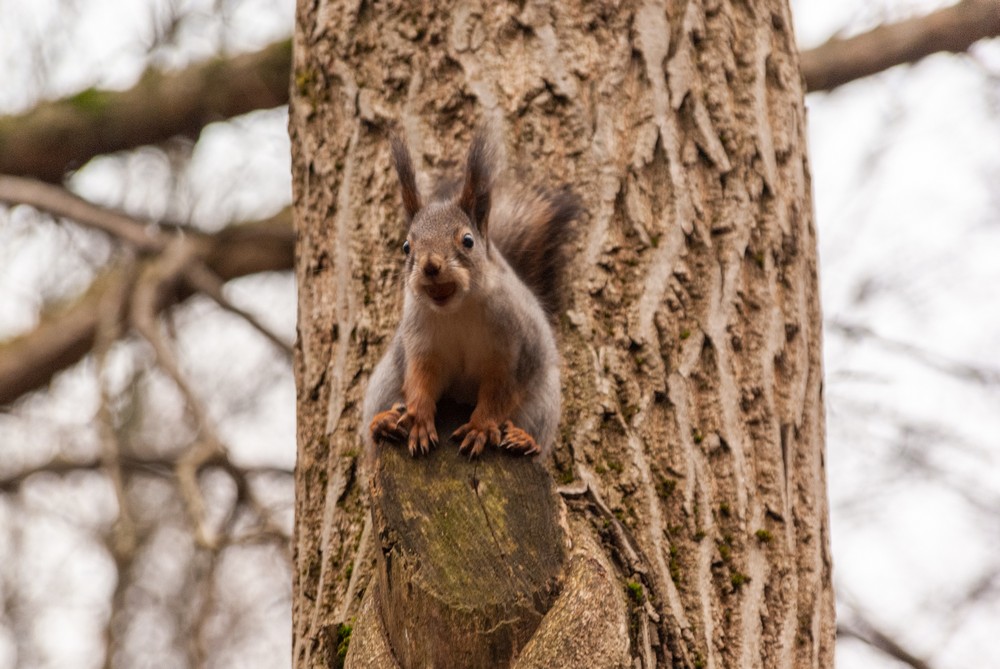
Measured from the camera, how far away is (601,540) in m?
1.44

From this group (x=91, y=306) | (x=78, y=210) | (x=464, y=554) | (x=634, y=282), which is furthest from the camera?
(x=91, y=306)

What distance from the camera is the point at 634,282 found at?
1714 mm

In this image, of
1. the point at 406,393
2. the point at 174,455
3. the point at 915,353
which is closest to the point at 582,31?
the point at 406,393

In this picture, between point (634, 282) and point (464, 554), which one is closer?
point (464, 554)

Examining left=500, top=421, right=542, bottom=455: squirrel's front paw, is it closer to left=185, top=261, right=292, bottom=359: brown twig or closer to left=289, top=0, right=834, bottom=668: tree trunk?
left=289, top=0, right=834, bottom=668: tree trunk

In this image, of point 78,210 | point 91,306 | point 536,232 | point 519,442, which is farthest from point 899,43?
point 91,306

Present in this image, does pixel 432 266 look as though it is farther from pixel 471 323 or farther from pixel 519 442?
pixel 519 442

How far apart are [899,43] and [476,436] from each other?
2224 mm

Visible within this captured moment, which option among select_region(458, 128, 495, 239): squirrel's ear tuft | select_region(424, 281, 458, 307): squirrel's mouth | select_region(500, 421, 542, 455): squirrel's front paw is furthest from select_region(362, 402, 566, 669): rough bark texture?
select_region(458, 128, 495, 239): squirrel's ear tuft

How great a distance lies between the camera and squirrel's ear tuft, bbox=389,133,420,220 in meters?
1.62

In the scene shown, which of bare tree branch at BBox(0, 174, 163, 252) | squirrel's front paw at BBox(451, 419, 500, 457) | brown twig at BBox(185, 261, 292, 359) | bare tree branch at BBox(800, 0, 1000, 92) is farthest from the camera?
bare tree branch at BBox(800, 0, 1000, 92)

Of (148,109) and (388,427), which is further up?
(148,109)

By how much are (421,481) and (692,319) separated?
58cm

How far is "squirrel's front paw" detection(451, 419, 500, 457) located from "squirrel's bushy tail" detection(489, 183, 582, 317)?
308 millimetres
